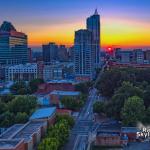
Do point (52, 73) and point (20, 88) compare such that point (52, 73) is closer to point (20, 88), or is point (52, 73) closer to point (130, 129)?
point (20, 88)

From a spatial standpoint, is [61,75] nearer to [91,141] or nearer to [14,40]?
[14,40]

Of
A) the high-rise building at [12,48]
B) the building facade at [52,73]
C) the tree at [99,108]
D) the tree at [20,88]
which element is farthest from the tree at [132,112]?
the high-rise building at [12,48]

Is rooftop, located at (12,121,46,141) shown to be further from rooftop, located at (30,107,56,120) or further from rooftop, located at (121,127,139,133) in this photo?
rooftop, located at (121,127,139,133)

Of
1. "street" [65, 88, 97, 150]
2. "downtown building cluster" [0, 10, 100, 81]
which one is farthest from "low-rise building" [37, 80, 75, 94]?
"downtown building cluster" [0, 10, 100, 81]

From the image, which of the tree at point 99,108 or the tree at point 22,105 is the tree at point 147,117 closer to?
the tree at point 99,108

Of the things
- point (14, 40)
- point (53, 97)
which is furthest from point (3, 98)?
point (14, 40)

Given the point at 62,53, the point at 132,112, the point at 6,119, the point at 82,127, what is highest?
the point at 62,53

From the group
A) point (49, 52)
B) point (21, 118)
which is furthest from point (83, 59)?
point (49, 52)
